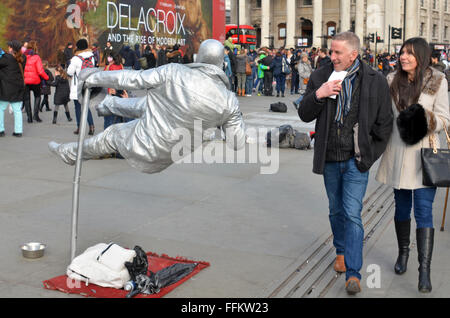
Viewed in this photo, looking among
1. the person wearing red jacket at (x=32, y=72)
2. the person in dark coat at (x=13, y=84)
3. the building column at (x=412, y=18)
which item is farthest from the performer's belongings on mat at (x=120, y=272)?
the building column at (x=412, y=18)

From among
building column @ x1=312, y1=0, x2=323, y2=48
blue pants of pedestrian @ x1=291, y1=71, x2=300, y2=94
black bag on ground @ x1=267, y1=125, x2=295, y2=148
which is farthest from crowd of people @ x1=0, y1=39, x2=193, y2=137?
building column @ x1=312, y1=0, x2=323, y2=48

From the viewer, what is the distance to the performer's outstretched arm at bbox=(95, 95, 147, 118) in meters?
5.17

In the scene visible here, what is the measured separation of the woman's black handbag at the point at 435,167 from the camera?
4.68 metres

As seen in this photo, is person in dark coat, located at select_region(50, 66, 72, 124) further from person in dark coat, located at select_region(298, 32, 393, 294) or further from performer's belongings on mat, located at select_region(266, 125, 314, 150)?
person in dark coat, located at select_region(298, 32, 393, 294)

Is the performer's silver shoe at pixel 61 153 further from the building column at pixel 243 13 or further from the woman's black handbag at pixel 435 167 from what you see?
the building column at pixel 243 13

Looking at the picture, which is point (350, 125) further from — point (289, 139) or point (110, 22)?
point (110, 22)

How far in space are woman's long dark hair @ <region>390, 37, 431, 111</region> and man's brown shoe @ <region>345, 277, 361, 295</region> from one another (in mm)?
1355

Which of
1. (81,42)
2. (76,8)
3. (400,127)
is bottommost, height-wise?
(400,127)

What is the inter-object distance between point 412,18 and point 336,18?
34.0 feet

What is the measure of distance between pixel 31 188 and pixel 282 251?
389 centimetres

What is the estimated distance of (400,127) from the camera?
186 inches

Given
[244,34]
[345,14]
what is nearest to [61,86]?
[244,34]

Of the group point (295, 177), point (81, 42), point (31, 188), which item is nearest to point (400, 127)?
point (295, 177)

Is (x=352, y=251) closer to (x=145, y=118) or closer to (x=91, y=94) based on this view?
(x=145, y=118)
